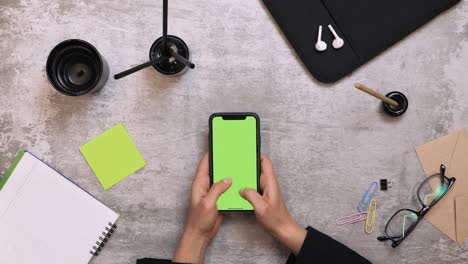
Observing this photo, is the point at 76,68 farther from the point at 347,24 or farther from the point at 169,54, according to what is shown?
the point at 347,24

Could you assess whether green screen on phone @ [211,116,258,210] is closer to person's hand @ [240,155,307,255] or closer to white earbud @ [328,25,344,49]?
person's hand @ [240,155,307,255]

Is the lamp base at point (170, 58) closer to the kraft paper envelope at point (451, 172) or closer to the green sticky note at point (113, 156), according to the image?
the green sticky note at point (113, 156)

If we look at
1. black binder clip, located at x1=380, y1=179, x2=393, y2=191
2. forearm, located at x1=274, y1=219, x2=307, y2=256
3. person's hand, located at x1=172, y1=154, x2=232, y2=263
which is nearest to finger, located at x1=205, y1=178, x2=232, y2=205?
A: person's hand, located at x1=172, y1=154, x2=232, y2=263

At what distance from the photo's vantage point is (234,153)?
38.3 inches

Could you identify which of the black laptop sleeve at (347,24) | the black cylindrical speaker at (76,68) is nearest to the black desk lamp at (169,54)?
the black cylindrical speaker at (76,68)

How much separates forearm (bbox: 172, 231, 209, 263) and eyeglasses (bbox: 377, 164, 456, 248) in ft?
1.36

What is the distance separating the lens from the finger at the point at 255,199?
0.94 m

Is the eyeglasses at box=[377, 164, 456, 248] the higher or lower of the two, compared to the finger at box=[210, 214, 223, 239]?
lower

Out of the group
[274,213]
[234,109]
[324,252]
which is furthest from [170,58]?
[324,252]

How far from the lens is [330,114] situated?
1.00 m

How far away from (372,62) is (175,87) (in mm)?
464

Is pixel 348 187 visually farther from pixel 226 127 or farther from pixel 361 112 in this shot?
pixel 226 127

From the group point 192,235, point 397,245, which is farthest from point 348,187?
point 192,235

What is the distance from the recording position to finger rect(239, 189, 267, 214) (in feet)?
3.09
